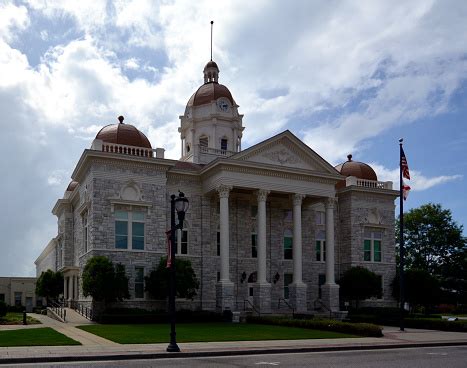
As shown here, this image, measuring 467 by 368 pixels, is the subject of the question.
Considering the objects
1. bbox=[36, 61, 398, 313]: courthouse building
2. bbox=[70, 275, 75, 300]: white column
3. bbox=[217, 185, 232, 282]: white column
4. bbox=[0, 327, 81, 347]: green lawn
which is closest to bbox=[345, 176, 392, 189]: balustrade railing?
bbox=[36, 61, 398, 313]: courthouse building

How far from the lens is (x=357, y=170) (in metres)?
56.4

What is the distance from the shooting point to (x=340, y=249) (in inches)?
2133

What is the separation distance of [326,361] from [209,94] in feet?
133

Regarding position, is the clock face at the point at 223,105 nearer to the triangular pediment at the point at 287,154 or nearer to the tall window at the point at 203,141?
the tall window at the point at 203,141

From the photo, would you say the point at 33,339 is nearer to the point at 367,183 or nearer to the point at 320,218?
the point at 320,218

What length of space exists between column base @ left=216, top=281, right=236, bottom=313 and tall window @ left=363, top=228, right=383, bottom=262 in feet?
51.5

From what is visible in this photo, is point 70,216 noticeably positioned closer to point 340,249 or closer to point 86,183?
point 86,183

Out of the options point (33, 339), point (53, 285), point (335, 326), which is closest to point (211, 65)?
point (53, 285)

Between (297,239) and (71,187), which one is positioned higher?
(71,187)

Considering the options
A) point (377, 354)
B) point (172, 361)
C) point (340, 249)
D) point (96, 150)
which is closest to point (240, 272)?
point (340, 249)

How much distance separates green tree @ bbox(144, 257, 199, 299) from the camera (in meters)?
41.3

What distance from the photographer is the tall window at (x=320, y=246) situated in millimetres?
52844

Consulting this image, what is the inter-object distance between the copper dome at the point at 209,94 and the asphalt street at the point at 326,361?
37056mm

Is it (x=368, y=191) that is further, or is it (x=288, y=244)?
(x=368, y=191)
